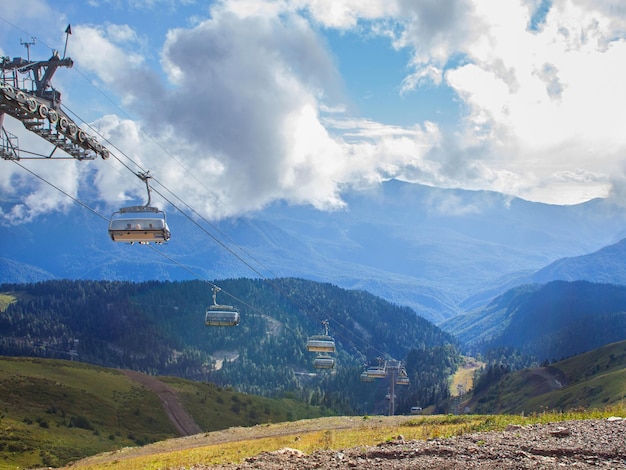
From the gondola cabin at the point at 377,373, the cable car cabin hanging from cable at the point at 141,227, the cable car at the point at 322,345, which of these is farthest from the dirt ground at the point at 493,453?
the gondola cabin at the point at 377,373

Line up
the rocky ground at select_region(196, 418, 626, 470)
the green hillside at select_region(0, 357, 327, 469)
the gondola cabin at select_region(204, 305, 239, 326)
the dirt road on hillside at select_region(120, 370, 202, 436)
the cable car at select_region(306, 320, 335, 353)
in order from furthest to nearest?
the dirt road on hillside at select_region(120, 370, 202, 436), the green hillside at select_region(0, 357, 327, 469), the cable car at select_region(306, 320, 335, 353), the gondola cabin at select_region(204, 305, 239, 326), the rocky ground at select_region(196, 418, 626, 470)

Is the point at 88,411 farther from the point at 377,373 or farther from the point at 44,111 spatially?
the point at 44,111

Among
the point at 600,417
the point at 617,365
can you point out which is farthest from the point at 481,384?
the point at 600,417

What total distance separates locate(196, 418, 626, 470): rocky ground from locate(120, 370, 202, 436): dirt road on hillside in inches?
3456

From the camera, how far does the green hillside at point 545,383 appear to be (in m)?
120

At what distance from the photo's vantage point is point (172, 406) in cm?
11606

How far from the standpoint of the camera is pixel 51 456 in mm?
72812

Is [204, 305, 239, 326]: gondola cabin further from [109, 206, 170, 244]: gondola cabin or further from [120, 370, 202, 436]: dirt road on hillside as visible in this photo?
[120, 370, 202, 436]: dirt road on hillside

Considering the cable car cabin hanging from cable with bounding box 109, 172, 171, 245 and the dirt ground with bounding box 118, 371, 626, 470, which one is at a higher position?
the cable car cabin hanging from cable with bounding box 109, 172, 171, 245

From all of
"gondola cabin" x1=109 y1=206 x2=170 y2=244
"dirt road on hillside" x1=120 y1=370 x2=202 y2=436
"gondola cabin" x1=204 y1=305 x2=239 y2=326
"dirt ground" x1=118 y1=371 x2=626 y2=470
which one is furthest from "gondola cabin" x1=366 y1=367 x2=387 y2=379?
"gondola cabin" x1=109 y1=206 x2=170 y2=244

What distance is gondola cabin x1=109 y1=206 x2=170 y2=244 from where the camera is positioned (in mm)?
28031

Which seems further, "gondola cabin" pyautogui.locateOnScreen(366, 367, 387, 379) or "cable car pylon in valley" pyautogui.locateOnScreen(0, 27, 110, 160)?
"gondola cabin" pyautogui.locateOnScreen(366, 367, 387, 379)

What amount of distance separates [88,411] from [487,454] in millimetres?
93463

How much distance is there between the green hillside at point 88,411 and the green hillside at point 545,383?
44248 millimetres
